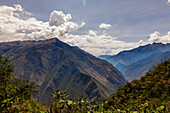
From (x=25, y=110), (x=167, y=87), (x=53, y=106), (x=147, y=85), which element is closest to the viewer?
(x=53, y=106)

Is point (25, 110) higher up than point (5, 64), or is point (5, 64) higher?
point (5, 64)

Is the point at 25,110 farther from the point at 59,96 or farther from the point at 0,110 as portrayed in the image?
the point at 59,96

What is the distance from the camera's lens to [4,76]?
36.3 metres

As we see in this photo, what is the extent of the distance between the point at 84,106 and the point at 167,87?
3194 centimetres

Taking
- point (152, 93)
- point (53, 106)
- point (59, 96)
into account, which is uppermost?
point (59, 96)

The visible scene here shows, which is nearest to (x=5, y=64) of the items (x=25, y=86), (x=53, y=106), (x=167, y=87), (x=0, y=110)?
(x=25, y=86)

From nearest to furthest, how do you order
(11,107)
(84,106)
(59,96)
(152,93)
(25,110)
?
1. (59,96)
2. (84,106)
3. (11,107)
4. (25,110)
5. (152,93)

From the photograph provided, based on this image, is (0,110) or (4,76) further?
(4,76)

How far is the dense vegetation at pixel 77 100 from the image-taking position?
788cm

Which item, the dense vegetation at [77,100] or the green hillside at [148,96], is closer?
the dense vegetation at [77,100]

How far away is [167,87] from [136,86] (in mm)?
13956

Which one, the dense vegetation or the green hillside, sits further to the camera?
the green hillside

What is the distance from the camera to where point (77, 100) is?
845 centimetres

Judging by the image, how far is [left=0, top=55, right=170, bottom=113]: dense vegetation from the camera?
310 inches
